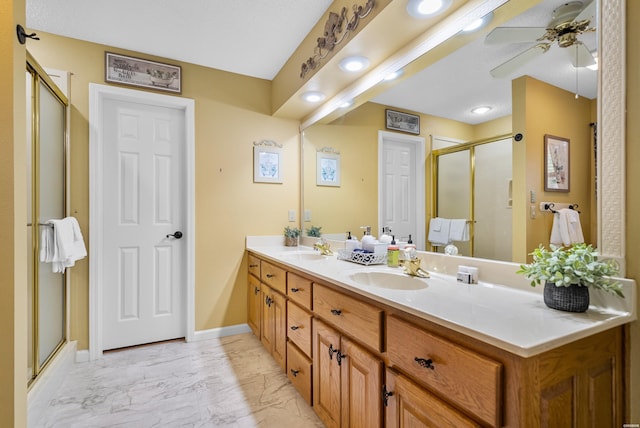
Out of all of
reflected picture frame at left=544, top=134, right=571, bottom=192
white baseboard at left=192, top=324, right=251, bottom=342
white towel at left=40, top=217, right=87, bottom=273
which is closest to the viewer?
reflected picture frame at left=544, top=134, right=571, bottom=192

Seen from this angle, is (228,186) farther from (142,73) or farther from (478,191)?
(478,191)

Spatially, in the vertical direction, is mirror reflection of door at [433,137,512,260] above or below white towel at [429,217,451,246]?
above

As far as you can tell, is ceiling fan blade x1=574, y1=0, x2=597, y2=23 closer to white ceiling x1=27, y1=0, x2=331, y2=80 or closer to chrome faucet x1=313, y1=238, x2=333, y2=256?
white ceiling x1=27, y1=0, x2=331, y2=80

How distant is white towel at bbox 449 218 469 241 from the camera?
147cm

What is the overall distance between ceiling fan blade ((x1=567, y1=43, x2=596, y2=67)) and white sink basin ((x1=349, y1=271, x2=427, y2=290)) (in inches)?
40.0

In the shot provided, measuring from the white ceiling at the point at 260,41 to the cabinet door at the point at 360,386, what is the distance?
119cm

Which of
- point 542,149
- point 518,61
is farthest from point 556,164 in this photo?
point 518,61

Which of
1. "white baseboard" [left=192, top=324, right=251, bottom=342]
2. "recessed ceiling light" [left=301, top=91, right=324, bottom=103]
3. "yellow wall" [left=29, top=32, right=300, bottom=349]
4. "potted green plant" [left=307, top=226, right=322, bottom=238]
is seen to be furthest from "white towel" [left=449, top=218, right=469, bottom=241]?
"white baseboard" [left=192, top=324, right=251, bottom=342]

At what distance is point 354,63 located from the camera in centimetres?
188

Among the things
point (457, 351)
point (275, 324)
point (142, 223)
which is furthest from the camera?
point (142, 223)

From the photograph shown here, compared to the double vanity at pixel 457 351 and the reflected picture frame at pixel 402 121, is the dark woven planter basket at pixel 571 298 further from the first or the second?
the reflected picture frame at pixel 402 121

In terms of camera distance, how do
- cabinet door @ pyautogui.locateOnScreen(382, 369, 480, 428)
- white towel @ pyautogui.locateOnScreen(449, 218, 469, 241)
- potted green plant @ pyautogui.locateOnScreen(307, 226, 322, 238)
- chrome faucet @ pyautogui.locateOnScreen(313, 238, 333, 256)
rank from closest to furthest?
cabinet door @ pyautogui.locateOnScreen(382, 369, 480, 428) < white towel @ pyautogui.locateOnScreen(449, 218, 469, 241) < chrome faucet @ pyautogui.locateOnScreen(313, 238, 333, 256) < potted green plant @ pyautogui.locateOnScreen(307, 226, 322, 238)

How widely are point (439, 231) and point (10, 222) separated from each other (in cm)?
184

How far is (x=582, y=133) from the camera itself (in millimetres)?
1034
